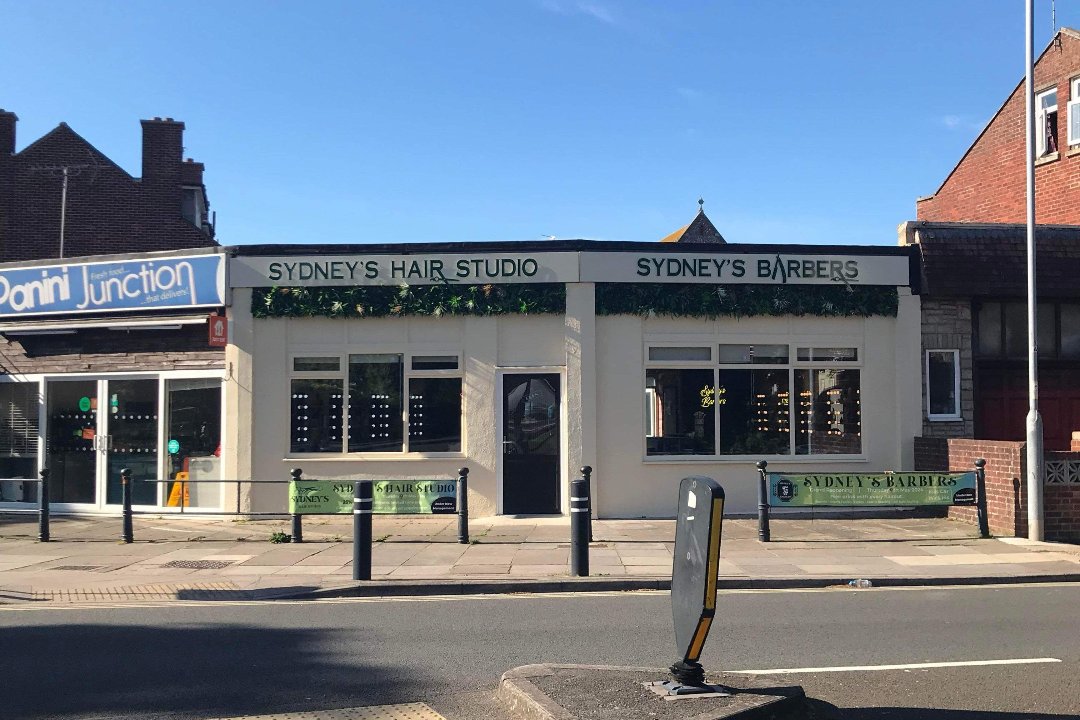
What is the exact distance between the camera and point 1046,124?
21.3m

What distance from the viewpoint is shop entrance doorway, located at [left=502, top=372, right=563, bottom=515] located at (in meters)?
15.8

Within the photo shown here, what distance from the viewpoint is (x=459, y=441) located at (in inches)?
625

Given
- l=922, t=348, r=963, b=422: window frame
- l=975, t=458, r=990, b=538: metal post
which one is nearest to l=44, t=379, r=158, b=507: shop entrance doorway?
l=975, t=458, r=990, b=538: metal post

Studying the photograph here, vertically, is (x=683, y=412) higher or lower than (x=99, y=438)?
higher

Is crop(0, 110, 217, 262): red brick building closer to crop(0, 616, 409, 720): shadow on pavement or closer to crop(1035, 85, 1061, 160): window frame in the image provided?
crop(0, 616, 409, 720): shadow on pavement

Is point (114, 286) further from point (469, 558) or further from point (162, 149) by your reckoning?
point (162, 149)

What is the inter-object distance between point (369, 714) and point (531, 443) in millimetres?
10088

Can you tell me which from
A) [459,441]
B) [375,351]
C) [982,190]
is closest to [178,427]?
[375,351]

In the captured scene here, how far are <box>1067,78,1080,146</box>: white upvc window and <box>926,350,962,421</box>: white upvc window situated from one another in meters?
7.19

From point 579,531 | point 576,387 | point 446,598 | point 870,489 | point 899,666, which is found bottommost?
point 446,598

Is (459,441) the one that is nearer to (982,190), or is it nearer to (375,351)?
(375,351)

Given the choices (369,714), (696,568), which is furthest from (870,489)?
(369,714)

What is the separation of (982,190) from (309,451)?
1752 centimetres

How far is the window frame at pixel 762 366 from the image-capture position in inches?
624
